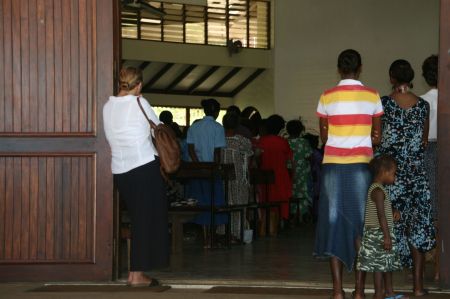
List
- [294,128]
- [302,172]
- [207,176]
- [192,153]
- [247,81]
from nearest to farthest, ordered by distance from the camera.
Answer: [207,176] → [192,153] → [294,128] → [302,172] → [247,81]

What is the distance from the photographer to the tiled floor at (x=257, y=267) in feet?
24.2

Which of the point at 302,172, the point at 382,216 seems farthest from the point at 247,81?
the point at 382,216

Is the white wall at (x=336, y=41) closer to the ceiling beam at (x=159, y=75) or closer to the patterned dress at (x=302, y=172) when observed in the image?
the ceiling beam at (x=159, y=75)

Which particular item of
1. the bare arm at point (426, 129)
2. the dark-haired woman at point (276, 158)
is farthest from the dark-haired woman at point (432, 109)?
the dark-haired woman at point (276, 158)

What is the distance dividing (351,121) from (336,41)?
37.6ft

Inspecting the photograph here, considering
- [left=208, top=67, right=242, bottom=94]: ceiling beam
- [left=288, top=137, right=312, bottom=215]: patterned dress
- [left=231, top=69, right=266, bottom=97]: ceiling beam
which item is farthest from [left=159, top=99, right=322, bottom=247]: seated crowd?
[left=208, top=67, right=242, bottom=94]: ceiling beam

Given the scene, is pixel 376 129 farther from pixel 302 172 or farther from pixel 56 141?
pixel 302 172

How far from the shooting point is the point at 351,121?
20.3 feet

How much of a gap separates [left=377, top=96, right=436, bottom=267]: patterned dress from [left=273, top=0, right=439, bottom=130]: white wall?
9.20 meters

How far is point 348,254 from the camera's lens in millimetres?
6188

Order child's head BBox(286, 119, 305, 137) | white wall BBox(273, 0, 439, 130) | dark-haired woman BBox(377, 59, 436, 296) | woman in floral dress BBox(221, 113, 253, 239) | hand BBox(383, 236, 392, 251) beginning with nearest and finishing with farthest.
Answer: hand BBox(383, 236, 392, 251) < dark-haired woman BBox(377, 59, 436, 296) < woman in floral dress BBox(221, 113, 253, 239) < child's head BBox(286, 119, 305, 137) < white wall BBox(273, 0, 439, 130)

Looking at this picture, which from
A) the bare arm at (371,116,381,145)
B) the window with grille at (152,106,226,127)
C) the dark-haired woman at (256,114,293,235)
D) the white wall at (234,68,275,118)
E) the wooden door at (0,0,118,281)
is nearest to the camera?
the bare arm at (371,116,381,145)

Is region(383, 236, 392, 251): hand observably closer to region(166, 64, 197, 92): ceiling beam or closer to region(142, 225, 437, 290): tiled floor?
region(142, 225, 437, 290): tiled floor

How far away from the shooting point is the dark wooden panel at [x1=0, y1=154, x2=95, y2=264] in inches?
290
